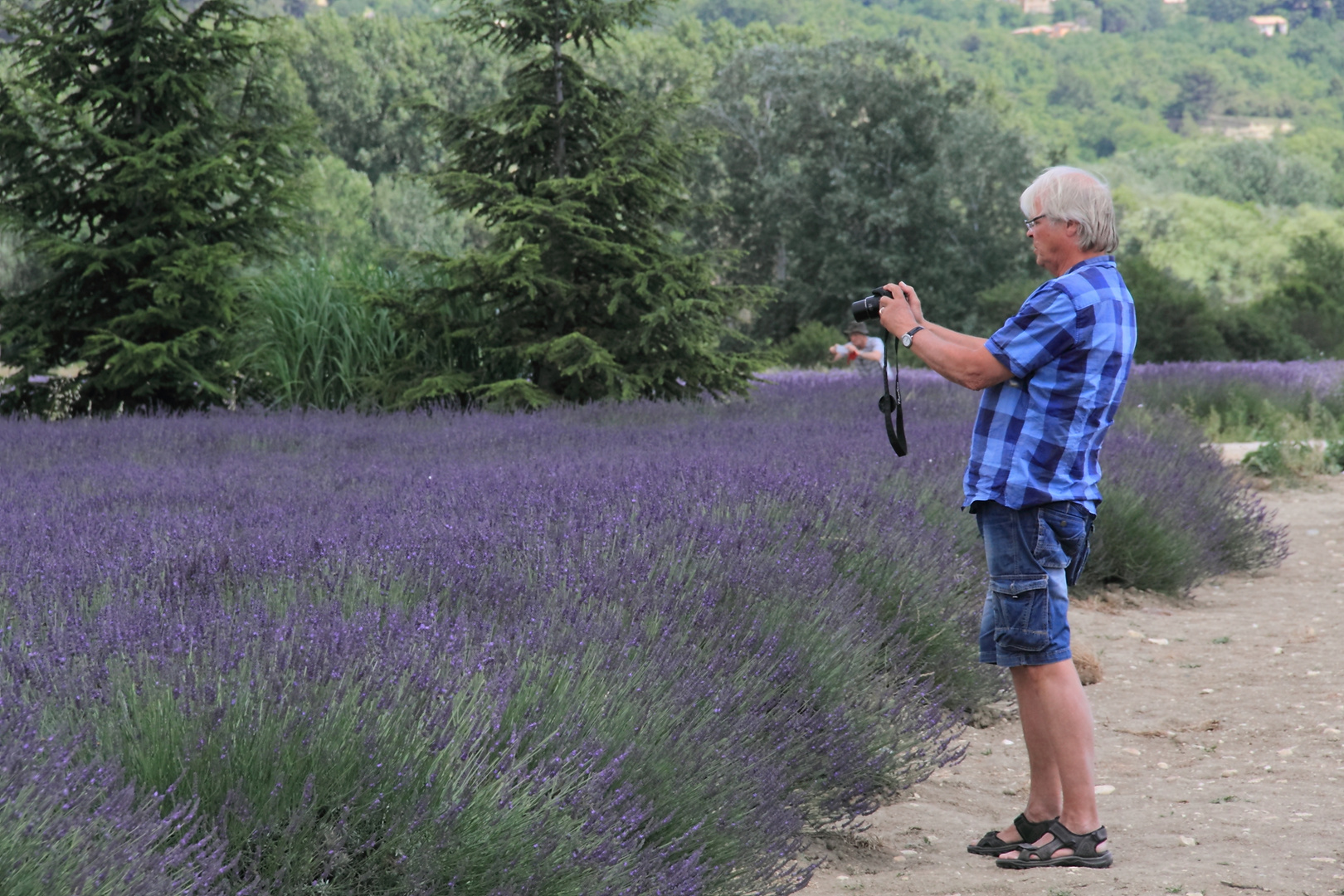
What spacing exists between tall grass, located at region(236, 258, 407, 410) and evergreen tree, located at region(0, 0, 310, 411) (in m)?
0.32

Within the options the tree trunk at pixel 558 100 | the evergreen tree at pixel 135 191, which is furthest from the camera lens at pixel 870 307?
the evergreen tree at pixel 135 191

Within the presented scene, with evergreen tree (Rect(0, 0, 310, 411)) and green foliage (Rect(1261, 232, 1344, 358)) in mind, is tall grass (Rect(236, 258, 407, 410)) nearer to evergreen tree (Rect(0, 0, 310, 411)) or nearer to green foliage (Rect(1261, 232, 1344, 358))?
evergreen tree (Rect(0, 0, 310, 411))

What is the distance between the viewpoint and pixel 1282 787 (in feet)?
12.8

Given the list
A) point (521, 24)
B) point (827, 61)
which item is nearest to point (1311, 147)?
point (827, 61)

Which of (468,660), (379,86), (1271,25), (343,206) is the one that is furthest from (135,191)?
(1271,25)

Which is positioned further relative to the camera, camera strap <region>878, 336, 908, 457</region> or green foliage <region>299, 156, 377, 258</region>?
green foliage <region>299, 156, 377, 258</region>

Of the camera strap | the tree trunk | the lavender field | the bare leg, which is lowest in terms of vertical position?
the bare leg

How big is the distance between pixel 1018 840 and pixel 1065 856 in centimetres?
17

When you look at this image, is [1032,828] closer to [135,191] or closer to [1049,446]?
[1049,446]

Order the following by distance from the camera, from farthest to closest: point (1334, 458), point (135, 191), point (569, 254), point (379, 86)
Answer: point (379, 86) → point (1334, 458) → point (569, 254) → point (135, 191)

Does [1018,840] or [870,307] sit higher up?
[870,307]

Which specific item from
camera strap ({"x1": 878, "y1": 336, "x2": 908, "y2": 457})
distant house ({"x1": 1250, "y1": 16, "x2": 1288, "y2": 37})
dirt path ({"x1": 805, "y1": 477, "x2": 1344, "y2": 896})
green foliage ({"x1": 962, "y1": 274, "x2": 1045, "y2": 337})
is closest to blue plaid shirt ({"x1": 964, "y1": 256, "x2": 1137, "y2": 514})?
camera strap ({"x1": 878, "y1": 336, "x2": 908, "y2": 457})

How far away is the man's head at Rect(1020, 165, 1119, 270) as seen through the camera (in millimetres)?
3066

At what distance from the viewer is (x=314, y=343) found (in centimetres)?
1078
